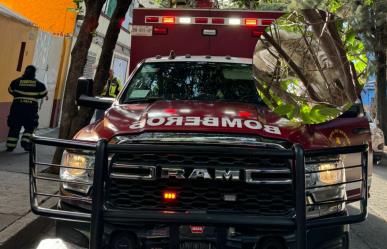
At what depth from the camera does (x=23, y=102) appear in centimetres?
1019

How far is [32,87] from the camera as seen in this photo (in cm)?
1016

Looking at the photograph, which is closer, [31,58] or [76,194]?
[76,194]

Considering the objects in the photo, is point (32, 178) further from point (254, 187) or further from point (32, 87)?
point (32, 87)

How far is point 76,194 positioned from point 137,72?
2.14 m

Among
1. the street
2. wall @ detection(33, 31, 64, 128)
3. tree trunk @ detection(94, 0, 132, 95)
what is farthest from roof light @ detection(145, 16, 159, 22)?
wall @ detection(33, 31, 64, 128)

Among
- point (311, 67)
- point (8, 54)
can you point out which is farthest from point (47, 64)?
point (311, 67)

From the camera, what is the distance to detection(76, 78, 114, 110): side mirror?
477 centimetres

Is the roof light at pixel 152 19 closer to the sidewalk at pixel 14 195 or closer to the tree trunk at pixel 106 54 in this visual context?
the tree trunk at pixel 106 54

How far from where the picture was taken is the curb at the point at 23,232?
4.82 metres

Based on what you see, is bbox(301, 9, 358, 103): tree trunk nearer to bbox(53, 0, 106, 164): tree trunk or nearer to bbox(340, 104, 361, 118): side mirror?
bbox(340, 104, 361, 118): side mirror

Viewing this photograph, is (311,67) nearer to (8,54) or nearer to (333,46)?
(333,46)

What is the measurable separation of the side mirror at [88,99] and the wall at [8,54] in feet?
22.2

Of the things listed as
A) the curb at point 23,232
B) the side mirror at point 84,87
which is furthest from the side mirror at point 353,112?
the curb at point 23,232

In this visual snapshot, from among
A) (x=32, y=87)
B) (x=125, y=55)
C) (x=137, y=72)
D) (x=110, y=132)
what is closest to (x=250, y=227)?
(x=110, y=132)
